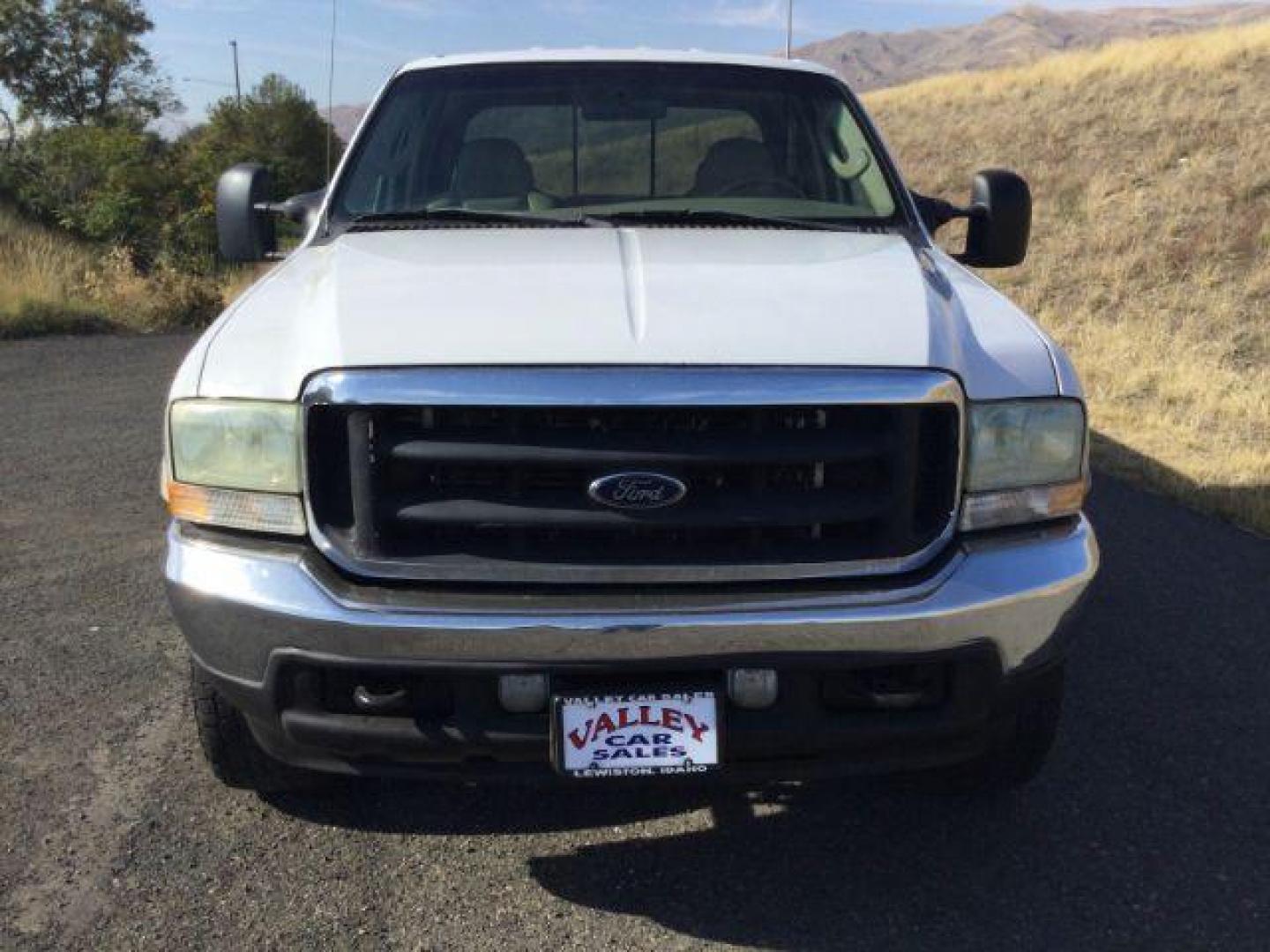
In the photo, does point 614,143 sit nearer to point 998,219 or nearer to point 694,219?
point 694,219

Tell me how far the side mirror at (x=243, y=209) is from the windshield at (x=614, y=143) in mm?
283

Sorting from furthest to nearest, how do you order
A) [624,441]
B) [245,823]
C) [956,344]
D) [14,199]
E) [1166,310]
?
[14,199]
[1166,310]
[245,823]
[956,344]
[624,441]

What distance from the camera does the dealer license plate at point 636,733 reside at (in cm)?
232

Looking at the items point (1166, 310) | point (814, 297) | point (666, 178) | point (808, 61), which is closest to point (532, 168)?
point (666, 178)

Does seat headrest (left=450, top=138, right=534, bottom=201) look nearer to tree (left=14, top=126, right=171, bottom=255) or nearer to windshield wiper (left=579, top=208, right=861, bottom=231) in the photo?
windshield wiper (left=579, top=208, right=861, bottom=231)

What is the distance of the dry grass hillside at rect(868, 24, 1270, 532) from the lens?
7.39m

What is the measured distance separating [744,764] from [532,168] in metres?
2.18

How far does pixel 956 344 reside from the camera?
252 centimetres

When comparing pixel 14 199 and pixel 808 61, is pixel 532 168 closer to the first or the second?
pixel 808 61

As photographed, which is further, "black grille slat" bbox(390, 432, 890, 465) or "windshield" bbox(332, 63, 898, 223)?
"windshield" bbox(332, 63, 898, 223)

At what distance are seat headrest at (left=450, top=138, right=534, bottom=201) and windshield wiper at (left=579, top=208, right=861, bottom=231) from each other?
1.31ft

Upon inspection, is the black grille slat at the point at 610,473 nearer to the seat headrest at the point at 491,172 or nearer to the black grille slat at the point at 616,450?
the black grille slat at the point at 616,450

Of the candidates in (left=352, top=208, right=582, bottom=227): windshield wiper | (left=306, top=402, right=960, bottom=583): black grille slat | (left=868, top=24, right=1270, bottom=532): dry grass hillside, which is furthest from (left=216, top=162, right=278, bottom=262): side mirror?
(left=868, top=24, right=1270, bottom=532): dry grass hillside

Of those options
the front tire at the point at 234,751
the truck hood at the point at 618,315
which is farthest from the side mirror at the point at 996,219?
the front tire at the point at 234,751
